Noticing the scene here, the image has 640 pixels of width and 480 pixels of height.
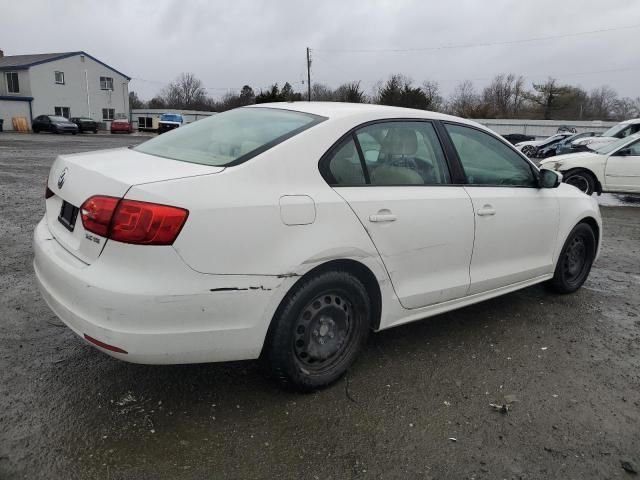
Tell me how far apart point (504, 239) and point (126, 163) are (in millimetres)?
2624

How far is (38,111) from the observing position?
1823 inches

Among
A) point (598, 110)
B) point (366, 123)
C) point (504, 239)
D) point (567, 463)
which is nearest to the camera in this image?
point (567, 463)

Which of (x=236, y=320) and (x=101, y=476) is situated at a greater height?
(x=236, y=320)

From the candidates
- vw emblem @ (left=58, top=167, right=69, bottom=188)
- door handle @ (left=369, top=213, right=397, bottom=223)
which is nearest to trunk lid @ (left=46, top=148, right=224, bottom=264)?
vw emblem @ (left=58, top=167, right=69, bottom=188)

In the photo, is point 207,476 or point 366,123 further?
point 366,123

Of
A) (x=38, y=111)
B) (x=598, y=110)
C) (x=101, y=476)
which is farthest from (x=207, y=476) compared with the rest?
(x=598, y=110)

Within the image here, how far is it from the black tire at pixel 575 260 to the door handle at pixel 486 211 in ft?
4.10

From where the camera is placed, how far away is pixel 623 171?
435 inches

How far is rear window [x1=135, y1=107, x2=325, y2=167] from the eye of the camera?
2840mm

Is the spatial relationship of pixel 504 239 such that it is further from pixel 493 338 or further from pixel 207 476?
pixel 207 476

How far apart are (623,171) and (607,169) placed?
313 millimetres

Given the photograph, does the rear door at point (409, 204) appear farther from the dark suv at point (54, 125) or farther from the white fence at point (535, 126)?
the white fence at point (535, 126)

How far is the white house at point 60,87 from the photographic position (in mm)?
45450

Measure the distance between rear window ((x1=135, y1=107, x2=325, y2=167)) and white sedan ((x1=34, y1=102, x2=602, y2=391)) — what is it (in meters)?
0.02
